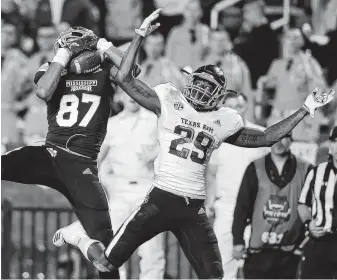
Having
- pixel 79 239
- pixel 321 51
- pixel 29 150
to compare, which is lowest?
pixel 79 239

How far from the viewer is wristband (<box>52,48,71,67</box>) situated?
7461mm

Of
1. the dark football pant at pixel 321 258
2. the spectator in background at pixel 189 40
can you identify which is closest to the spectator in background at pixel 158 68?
the spectator in background at pixel 189 40

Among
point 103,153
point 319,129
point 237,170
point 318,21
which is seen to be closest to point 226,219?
point 237,170

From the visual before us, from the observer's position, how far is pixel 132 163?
394 inches

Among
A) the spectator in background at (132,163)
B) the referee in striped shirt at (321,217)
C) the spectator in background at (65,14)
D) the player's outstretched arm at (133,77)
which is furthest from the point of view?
the spectator in background at (65,14)

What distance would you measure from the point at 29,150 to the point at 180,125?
1.09 metres

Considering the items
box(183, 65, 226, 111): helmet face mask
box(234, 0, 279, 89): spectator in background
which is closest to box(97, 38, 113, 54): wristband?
box(183, 65, 226, 111): helmet face mask

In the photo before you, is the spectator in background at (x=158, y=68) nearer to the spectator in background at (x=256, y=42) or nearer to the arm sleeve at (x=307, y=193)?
the spectator in background at (x=256, y=42)

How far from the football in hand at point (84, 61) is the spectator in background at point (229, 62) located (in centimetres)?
380

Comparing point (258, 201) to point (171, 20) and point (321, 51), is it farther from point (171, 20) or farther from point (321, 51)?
point (171, 20)

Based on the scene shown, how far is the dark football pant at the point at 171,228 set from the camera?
7.21 m

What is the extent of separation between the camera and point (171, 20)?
41.7ft

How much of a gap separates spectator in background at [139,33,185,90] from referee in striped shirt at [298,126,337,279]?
3015mm

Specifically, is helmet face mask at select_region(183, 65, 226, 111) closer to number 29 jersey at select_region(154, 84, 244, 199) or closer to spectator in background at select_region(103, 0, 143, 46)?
number 29 jersey at select_region(154, 84, 244, 199)
